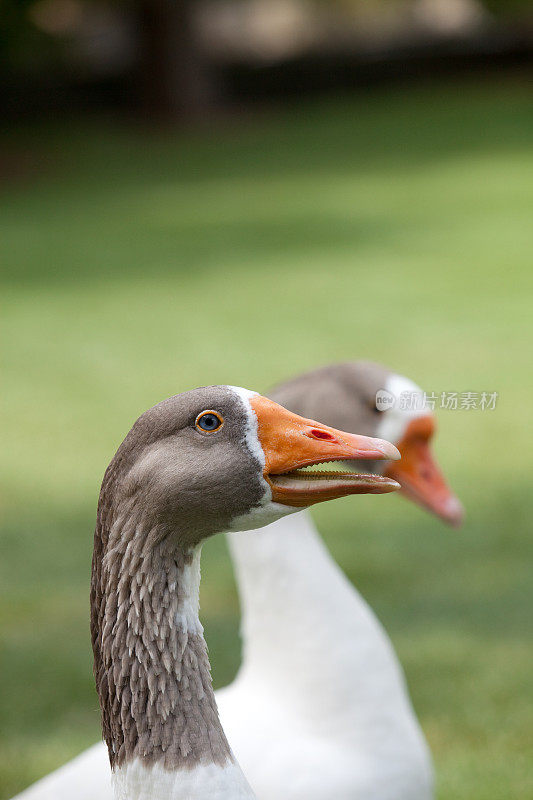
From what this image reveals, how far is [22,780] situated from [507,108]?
17.7 meters

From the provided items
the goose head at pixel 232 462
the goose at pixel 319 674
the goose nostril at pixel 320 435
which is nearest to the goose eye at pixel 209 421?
the goose head at pixel 232 462

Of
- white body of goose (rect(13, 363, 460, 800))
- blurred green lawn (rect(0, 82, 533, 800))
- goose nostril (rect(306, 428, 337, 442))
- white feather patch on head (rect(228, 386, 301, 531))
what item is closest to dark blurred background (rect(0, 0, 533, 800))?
blurred green lawn (rect(0, 82, 533, 800))

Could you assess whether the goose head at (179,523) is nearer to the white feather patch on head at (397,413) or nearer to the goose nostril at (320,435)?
the goose nostril at (320,435)

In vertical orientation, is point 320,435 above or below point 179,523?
above

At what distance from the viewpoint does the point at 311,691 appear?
9.62 ft

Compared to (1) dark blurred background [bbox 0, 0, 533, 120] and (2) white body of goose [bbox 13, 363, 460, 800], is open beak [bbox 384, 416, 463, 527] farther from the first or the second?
(1) dark blurred background [bbox 0, 0, 533, 120]

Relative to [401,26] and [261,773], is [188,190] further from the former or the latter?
[401,26]

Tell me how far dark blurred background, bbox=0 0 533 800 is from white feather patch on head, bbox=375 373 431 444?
112 centimetres

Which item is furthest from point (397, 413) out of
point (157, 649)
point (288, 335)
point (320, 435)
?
point (288, 335)

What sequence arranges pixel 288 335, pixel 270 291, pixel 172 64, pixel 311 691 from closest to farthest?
pixel 311 691, pixel 288 335, pixel 270 291, pixel 172 64

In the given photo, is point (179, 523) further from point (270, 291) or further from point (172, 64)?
point (172, 64)

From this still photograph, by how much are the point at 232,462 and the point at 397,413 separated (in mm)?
1271

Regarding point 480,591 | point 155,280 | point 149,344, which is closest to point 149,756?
point 480,591

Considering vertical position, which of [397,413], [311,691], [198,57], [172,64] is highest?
[198,57]
